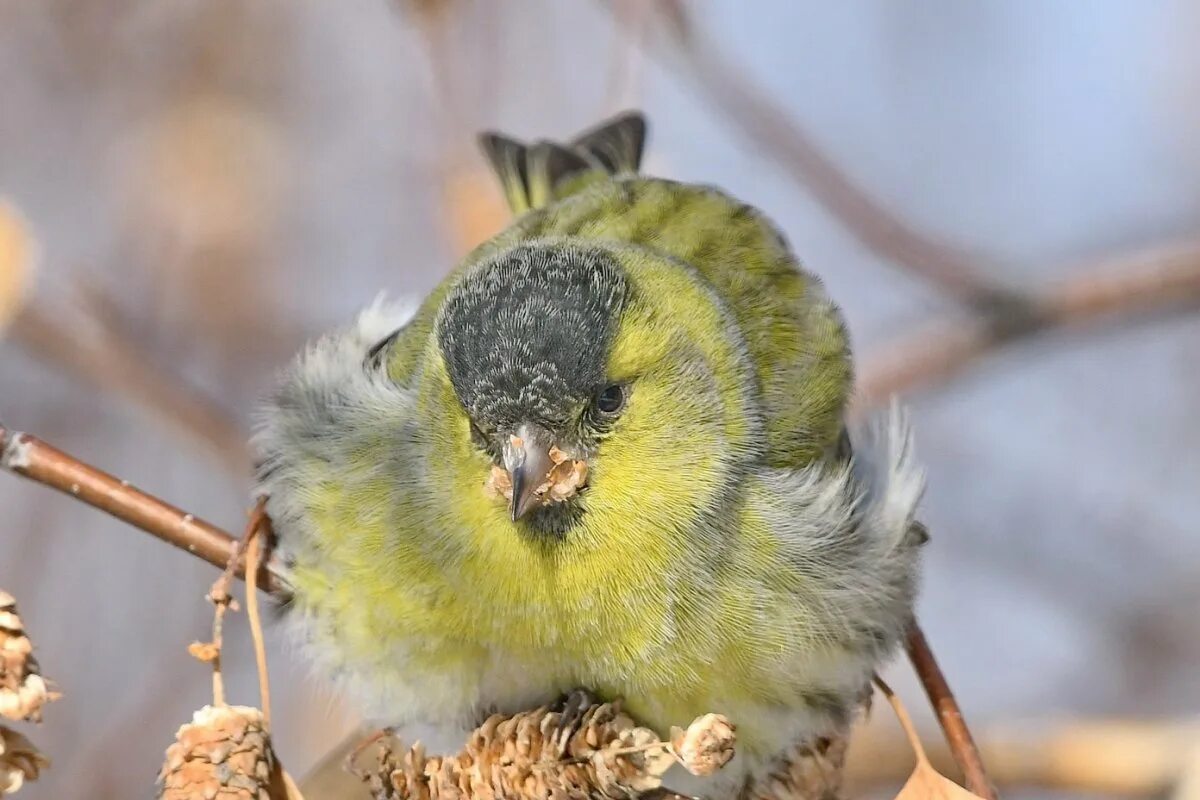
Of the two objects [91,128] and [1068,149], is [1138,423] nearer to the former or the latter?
[1068,149]

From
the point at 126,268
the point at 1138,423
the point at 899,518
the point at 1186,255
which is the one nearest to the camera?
the point at 899,518

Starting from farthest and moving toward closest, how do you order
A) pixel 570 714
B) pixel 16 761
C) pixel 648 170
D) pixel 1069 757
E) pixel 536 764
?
pixel 648 170, pixel 1069 757, pixel 570 714, pixel 536 764, pixel 16 761

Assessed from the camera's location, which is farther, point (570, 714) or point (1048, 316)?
point (1048, 316)

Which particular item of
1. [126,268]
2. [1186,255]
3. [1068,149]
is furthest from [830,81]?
[126,268]

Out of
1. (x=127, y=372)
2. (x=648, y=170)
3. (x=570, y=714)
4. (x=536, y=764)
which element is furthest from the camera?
(x=648, y=170)

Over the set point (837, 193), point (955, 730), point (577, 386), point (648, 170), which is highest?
point (648, 170)

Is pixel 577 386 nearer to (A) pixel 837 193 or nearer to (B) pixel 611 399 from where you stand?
(B) pixel 611 399

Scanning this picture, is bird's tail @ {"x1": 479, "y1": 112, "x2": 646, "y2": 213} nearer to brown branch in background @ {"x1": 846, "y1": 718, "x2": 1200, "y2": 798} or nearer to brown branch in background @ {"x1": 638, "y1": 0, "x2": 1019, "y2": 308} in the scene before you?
brown branch in background @ {"x1": 638, "y1": 0, "x2": 1019, "y2": 308}

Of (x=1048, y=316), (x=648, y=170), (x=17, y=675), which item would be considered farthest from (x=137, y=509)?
(x=648, y=170)
